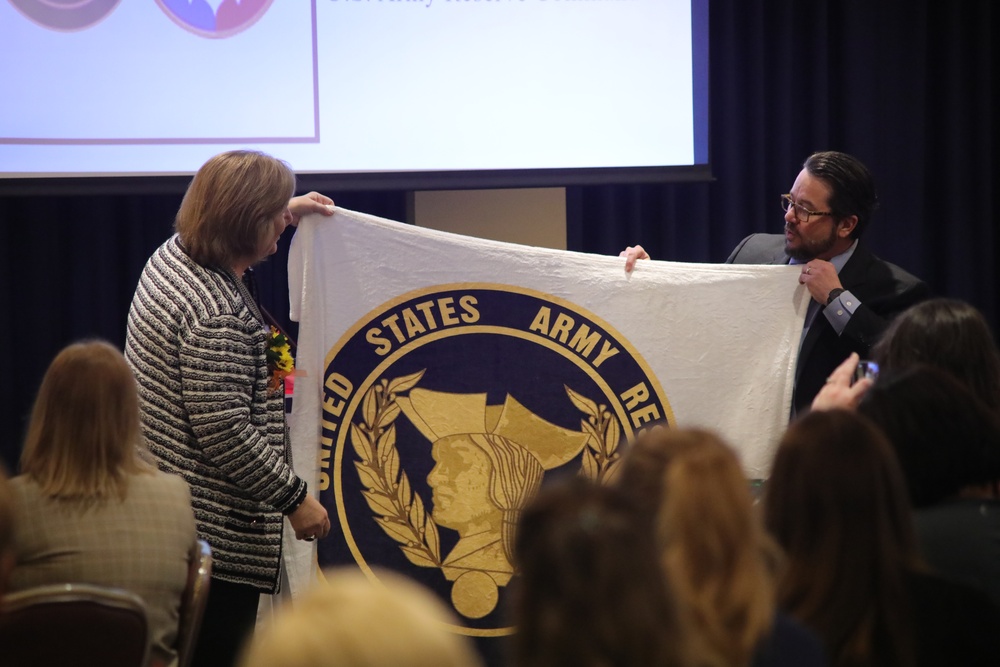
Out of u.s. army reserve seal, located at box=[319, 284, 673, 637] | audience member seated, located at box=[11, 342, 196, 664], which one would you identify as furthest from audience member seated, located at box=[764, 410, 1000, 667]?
u.s. army reserve seal, located at box=[319, 284, 673, 637]

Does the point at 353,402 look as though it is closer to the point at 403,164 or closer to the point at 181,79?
the point at 403,164

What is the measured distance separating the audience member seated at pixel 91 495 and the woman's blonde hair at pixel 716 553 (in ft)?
3.46

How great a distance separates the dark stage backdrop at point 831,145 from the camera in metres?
4.69

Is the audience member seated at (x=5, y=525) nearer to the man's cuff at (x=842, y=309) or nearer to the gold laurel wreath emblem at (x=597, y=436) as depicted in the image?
the gold laurel wreath emblem at (x=597, y=436)

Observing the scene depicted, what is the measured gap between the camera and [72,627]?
5.49 feet

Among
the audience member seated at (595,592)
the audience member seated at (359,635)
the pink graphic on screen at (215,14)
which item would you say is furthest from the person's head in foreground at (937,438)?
the pink graphic on screen at (215,14)

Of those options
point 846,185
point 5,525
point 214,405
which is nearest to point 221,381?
point 214,405

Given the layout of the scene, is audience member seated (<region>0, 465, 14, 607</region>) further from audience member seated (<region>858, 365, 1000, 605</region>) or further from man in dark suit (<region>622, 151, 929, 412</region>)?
man in dark suit (<region>622, 151, 929, 412</region>)

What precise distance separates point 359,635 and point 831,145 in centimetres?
447

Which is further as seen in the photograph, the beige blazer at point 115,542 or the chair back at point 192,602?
the chair back at point 192,602

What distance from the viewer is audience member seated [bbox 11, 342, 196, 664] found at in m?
1.90

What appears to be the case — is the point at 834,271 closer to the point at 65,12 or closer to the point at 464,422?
the point at 464,422

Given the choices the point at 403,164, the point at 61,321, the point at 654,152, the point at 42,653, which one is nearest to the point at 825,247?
the point at 654,152

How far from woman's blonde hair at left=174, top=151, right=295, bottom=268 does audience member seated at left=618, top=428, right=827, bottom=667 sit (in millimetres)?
1394
